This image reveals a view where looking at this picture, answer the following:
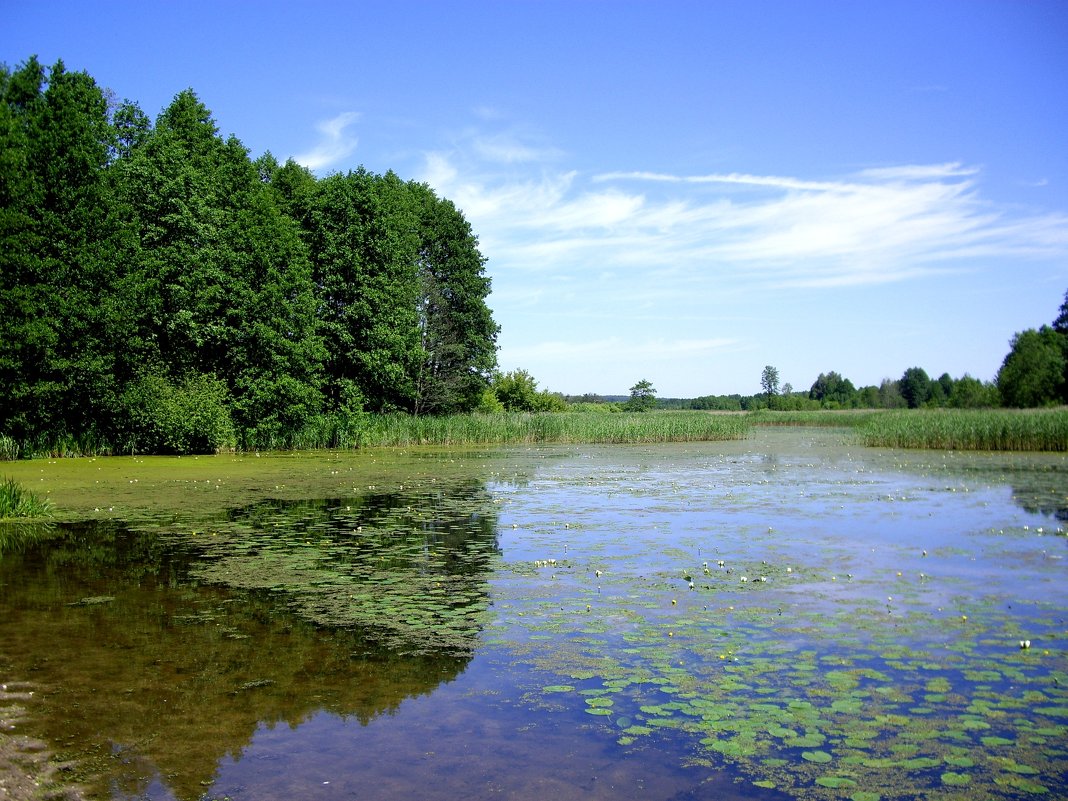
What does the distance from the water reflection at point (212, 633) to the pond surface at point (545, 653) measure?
0.03 m

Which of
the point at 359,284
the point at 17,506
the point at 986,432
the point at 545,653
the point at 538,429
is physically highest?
the point at 359,284

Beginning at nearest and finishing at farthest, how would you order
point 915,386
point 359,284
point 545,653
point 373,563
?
point 545,653, point 373,563, point 359,284, point 915,386

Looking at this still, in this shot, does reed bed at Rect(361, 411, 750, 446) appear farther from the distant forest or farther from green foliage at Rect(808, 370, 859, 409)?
green foliage at Rect(808, 370, 859, 409)

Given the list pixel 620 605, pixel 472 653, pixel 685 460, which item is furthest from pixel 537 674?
pixel 685 460

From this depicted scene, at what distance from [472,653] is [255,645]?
2.01 meters

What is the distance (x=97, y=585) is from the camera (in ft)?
32.6

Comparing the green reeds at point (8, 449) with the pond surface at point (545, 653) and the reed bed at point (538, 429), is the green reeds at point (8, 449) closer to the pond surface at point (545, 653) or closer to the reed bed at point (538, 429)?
the pond surface at point (545, 653)

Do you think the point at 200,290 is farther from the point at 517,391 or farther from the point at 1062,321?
the point at 1062,321

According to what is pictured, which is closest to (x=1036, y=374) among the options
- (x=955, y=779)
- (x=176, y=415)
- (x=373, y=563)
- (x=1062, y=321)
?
(x=1062, y=321)

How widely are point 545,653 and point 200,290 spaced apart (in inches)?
1124

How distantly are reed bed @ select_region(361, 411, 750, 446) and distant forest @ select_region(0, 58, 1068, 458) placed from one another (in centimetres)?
205

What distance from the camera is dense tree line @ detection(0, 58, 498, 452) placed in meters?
26.6

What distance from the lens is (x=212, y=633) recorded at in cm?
795

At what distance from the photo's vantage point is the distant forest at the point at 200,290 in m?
26.7
